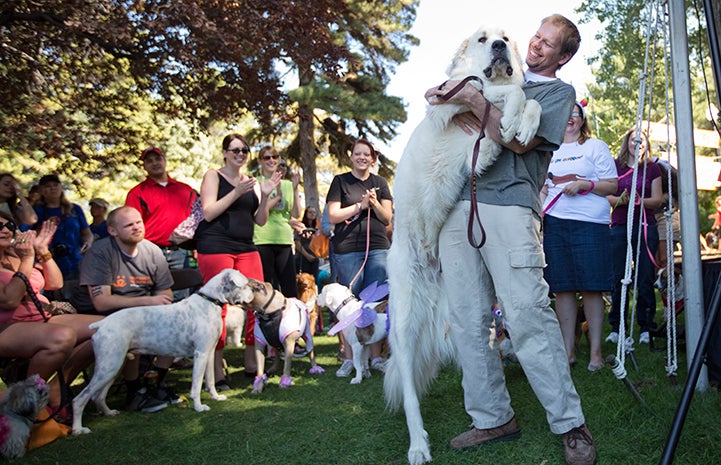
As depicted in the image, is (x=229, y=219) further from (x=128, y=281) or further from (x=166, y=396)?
(x=166, y=396)

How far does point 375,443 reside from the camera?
3.00 meters

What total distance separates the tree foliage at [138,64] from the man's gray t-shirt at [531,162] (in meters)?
4.40

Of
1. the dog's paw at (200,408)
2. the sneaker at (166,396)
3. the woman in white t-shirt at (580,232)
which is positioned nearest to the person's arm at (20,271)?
the sneaker at (166,396)

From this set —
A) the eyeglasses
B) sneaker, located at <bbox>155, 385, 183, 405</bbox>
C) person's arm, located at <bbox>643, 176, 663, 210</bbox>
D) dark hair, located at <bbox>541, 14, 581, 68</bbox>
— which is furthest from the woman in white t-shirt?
the eyeglasses

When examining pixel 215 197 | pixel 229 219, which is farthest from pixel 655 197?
pixel 215 197

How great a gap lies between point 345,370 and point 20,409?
2504 millimetres

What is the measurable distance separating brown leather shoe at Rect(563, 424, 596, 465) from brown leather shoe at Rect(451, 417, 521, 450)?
1.09 feet

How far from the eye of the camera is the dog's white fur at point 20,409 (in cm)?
304

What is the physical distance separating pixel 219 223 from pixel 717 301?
3.48 meters

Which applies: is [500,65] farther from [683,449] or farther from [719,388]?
[719,388]

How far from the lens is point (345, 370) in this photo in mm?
4918

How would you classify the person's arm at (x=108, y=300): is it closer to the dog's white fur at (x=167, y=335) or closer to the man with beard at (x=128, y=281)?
the man with beard at (x=128, y=281)

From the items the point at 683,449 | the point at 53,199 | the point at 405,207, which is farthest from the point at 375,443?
the point at 53,199

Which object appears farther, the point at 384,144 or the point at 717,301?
the point at 384,144
